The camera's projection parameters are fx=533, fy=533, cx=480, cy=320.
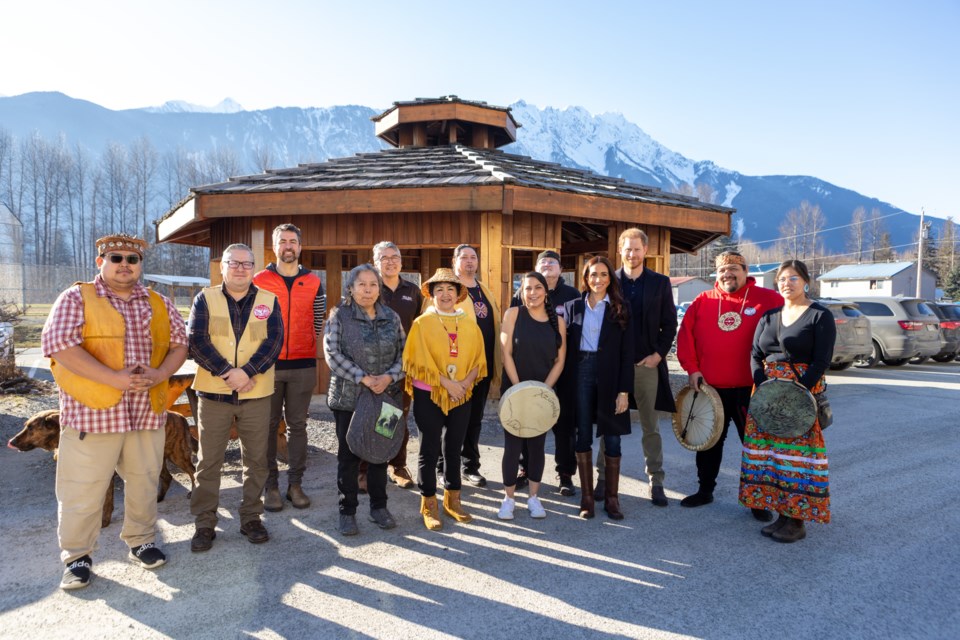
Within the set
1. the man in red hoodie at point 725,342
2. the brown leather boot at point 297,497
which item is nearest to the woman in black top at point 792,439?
the man in red hoodie at point 725,342

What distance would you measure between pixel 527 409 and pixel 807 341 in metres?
1.92

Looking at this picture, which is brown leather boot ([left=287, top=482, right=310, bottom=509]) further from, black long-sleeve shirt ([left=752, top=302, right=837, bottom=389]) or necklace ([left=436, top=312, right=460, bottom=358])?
black long-sleeve shirt ([left=752, top=302, right=837, bottom=389])

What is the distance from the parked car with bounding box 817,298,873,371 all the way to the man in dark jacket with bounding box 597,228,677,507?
31.6 ft

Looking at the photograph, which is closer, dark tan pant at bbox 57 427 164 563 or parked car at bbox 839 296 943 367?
dark tan pant at bbox 57 427 164 563

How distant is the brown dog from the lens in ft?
12.5

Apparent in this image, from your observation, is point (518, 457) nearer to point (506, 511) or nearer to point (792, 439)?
point (506, 511)

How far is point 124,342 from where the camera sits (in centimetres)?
306

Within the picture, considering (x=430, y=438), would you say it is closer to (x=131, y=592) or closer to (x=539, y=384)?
(x=539, y=384)

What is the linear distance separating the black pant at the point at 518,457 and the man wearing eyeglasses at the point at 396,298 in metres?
0.92

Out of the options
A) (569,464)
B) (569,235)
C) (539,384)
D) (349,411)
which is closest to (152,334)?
(349,411)

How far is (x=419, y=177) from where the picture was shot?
7012mm

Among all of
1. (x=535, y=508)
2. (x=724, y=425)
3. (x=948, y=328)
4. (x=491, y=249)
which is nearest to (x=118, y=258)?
(x=535, y=508)

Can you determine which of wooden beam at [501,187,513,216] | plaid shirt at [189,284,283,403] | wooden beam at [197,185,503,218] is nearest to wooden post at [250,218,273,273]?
wooden beam at [197,185,503,218]

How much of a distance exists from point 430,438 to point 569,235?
8801 millimetres
